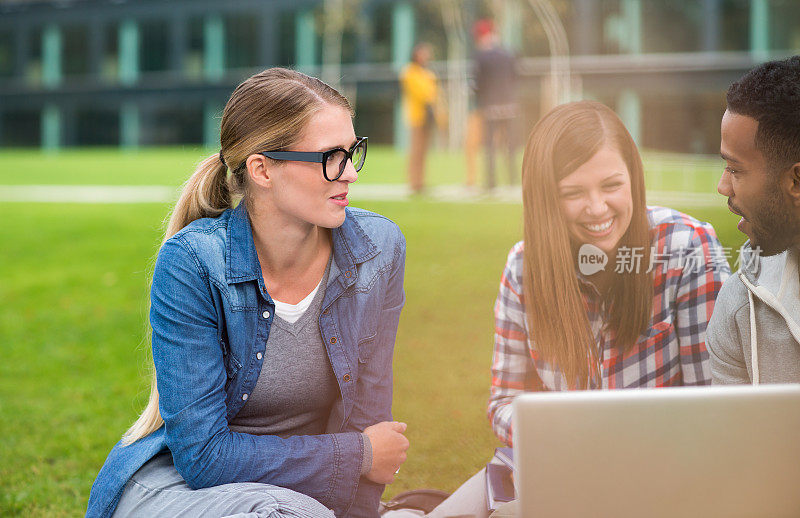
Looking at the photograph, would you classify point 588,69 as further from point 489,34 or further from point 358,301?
point 358,301

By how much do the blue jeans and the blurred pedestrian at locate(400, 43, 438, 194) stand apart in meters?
3.22

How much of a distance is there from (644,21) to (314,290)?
1.82 meters

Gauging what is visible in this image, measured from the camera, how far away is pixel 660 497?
4.06 feet

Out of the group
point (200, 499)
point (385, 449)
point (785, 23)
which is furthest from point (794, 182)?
point (785, 23)

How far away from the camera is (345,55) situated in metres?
12.0

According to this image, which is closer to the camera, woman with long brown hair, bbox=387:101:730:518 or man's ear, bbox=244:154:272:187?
man's ear, bbox=244:154:272:187

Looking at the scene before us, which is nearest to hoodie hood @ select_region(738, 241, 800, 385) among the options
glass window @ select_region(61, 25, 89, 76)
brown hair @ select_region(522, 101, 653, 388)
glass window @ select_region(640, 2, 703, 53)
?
brown hair @ select_region(522, 101, 653, 388)

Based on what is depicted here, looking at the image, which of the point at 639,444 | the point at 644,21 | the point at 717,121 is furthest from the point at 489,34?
the point at 639,444

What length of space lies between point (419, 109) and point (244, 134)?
12.8 ft

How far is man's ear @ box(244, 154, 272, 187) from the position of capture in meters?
1.89

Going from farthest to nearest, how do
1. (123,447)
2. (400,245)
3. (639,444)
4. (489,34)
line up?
(489,34), (400,245), (123,447), (639,444)

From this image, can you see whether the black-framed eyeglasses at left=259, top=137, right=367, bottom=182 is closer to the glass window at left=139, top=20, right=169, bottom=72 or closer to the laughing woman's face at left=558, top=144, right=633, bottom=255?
the laughing woman's face at left=558, top=144, right=633, bottom=255

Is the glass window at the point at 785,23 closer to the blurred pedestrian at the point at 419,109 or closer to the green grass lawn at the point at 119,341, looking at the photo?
the green grass lawn at the point at 119,341

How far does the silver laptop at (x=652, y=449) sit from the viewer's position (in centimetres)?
122
